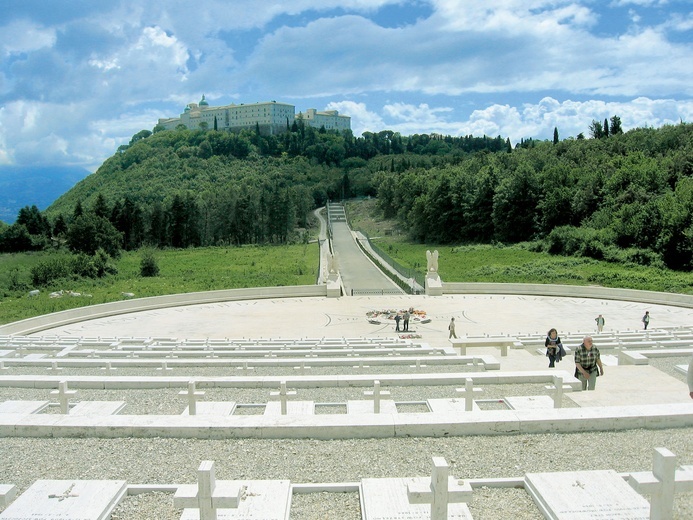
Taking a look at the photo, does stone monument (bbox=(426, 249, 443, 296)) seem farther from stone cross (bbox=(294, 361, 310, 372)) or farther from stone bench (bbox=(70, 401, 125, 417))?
stone bench (bbox=(70, 401, 125, 417))

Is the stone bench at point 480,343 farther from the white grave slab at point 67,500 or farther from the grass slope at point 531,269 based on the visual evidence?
the grass slope at point 531,269

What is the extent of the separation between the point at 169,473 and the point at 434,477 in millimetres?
3613

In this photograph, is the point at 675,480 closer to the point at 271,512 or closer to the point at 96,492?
the point at 271,512

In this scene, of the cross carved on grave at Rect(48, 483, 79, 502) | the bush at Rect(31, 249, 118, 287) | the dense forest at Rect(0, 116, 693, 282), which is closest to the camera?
the cross carved on grave at Rect(48, 483, 79, 502)

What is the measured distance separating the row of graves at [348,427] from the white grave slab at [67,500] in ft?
0.04

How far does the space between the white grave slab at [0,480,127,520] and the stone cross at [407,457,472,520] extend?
3.28 metres

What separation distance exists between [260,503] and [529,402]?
5.91m

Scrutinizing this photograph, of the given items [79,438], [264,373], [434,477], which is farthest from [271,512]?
[264,373]

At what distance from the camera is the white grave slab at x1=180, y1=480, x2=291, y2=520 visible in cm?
570

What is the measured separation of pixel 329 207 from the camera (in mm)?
111188

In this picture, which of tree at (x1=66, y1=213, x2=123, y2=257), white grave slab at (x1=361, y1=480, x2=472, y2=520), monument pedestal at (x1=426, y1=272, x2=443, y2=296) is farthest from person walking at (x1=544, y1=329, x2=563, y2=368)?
tree at (x1=66, y1=213, x2=123, y2=257)

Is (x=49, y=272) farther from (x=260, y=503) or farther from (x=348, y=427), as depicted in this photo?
(x=260, y=503)

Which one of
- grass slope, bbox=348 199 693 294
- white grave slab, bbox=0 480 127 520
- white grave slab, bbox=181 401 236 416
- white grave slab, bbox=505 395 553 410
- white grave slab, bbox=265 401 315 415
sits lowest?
grass slope, bbox=348 199 693 294

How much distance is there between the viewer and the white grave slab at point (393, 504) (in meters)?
5.72
